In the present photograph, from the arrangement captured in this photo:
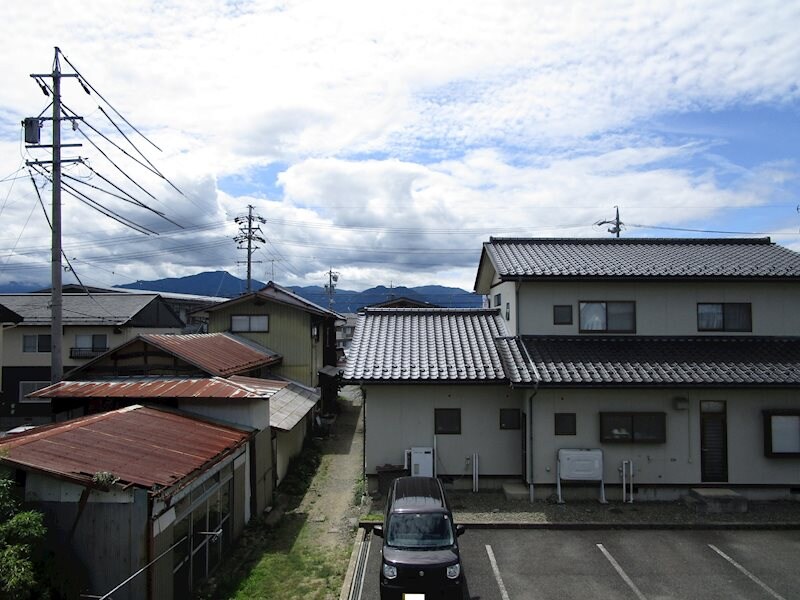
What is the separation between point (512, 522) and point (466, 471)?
231 centimetres

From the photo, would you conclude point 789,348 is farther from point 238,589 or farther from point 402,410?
point 238,589

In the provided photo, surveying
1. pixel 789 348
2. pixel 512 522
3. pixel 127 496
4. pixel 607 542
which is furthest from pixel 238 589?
pixel 789 348

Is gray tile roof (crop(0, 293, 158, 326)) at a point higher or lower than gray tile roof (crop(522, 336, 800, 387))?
higher

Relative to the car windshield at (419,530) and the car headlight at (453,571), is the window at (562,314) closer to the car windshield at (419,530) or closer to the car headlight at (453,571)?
the car windshield at (419,530)

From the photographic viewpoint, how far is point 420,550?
28.0ft

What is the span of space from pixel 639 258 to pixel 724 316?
2.84 metres

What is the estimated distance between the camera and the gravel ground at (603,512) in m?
11.9

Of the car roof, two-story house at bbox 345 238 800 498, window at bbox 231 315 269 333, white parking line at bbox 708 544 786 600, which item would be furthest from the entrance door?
window at bbox 231 315 269 333

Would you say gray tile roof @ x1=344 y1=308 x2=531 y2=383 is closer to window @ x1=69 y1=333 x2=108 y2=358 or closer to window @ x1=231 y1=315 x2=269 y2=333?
window @ x1=231 y1=315 x2=269 y2=333

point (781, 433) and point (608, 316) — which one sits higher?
point (608, 316)

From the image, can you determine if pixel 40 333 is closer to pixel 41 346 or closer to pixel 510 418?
pixel 41 346

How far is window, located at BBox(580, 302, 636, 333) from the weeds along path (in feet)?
26.1

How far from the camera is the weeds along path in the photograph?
1227 centimetres

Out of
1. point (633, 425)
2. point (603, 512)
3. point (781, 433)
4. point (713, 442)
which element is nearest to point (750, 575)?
point (603, 512)
